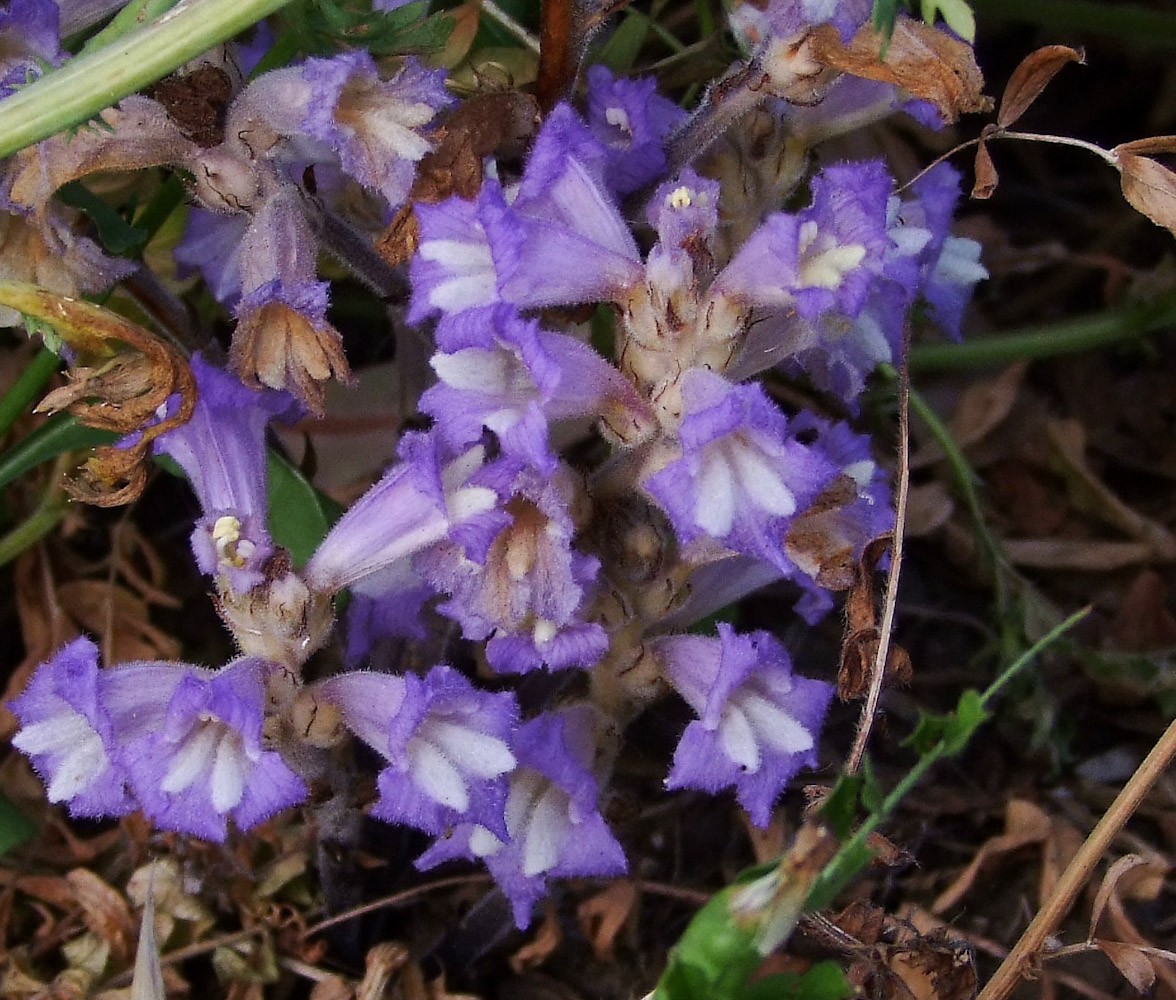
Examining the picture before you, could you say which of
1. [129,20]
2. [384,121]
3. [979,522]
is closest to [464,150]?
[384,121]

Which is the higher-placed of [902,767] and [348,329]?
[348,329]

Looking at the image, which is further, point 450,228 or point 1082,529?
point 1082,529

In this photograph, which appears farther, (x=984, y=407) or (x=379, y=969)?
(x=984, y=407)

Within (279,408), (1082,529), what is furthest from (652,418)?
(1082,529)

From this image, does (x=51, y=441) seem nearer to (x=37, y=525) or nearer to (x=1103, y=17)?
(x=37, y=525)

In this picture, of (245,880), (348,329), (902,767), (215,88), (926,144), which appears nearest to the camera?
(215,88)

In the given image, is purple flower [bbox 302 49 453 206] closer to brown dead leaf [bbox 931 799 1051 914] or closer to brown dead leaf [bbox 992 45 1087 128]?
brown dead leaf [bbox 992 45 1087 128]

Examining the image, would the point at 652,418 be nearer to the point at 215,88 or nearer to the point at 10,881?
the point at 215,88
